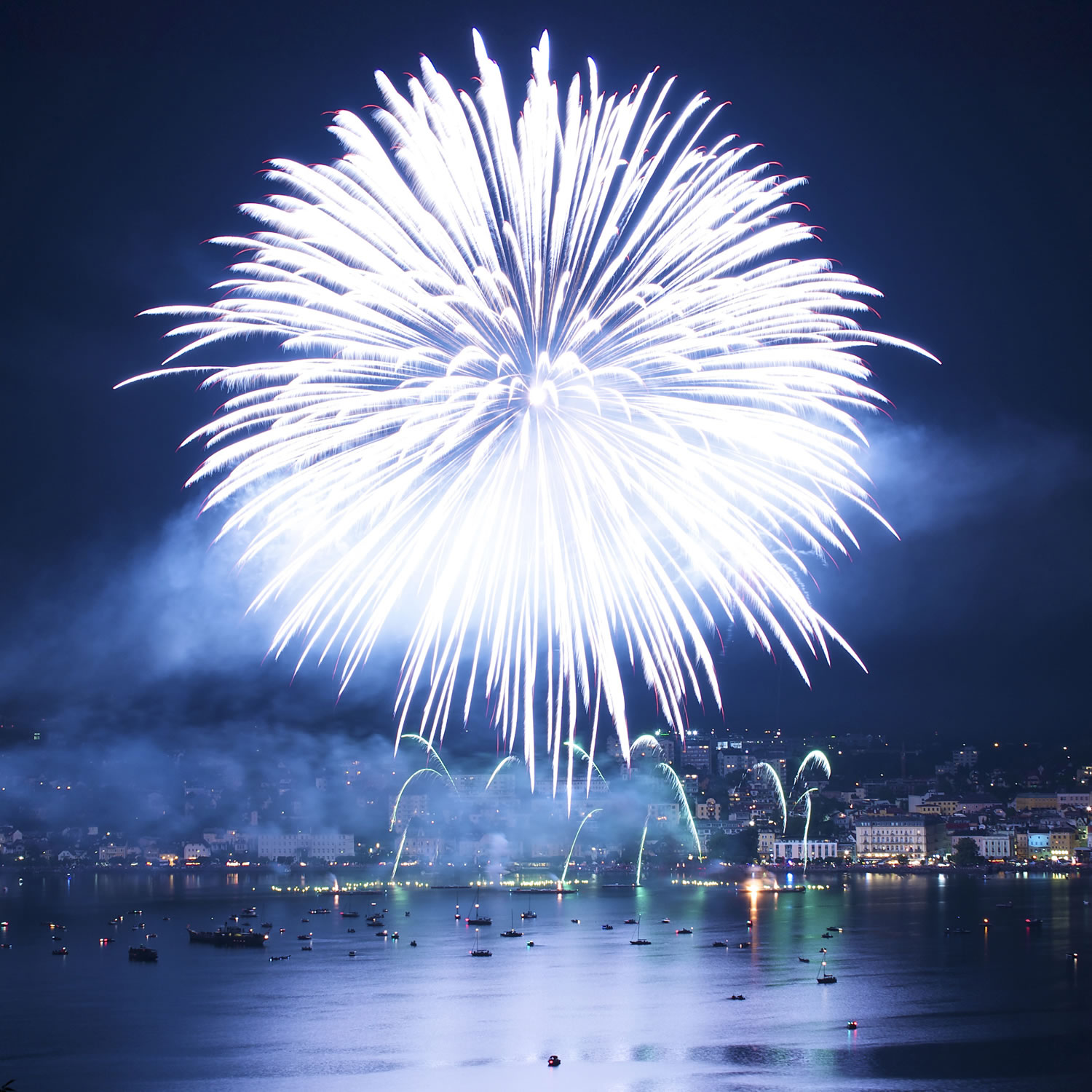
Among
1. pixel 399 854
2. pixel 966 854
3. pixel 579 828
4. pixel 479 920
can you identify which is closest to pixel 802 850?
pixel 966 854

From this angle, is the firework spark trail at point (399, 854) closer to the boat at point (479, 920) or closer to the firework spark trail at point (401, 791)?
the firework spark trail at point (401, 791)

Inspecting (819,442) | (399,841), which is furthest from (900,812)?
(819,442)

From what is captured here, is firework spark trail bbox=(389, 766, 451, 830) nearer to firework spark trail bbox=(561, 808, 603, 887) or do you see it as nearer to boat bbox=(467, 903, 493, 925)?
firework spark trail bbox=(561, 808, 603, 887)

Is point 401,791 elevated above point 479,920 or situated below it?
above

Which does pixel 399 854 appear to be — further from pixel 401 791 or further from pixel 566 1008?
pixel 566 1008

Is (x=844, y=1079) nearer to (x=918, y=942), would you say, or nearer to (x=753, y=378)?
(x=753, y=378)
